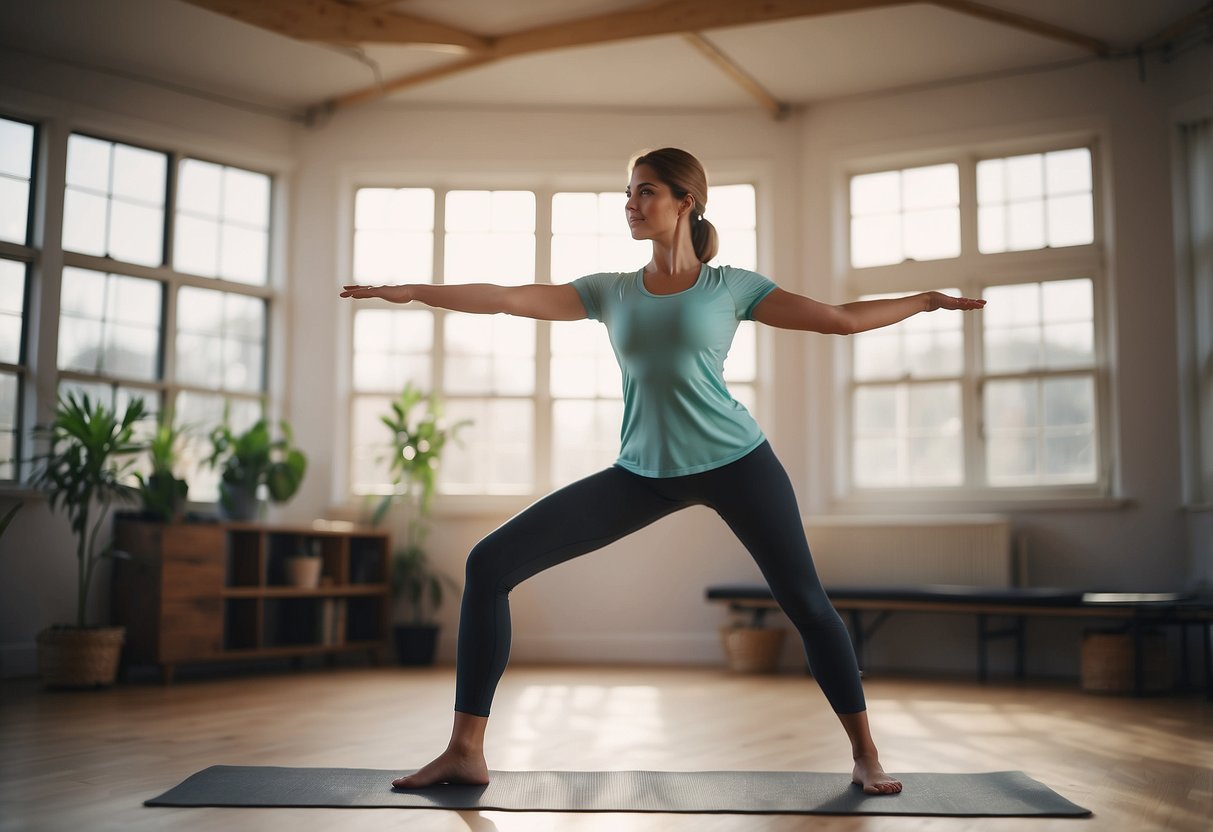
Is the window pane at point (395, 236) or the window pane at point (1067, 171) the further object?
the window pane at point (395, 236)

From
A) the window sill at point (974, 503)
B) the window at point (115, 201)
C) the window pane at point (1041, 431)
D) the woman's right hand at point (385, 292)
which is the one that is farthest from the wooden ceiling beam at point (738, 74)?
the woman's right hand at point (385, 292)

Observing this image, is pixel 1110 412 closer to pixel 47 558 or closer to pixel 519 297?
pixel 519 297

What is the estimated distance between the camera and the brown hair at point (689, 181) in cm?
272

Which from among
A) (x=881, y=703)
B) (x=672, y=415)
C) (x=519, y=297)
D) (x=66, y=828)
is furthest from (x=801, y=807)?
(x=881, y=703)

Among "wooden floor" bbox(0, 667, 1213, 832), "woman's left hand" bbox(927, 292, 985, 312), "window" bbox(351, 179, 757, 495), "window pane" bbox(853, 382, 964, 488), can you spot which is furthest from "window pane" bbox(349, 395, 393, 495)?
"woman's left hand" bbox(927, 292, 985, 312)

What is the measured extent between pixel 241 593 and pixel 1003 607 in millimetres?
3755

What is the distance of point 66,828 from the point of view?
2.25m

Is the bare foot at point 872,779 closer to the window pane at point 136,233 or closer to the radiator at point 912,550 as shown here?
the radiator at point 912,550

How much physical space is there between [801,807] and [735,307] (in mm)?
1095

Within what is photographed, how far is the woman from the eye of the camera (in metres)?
2.57

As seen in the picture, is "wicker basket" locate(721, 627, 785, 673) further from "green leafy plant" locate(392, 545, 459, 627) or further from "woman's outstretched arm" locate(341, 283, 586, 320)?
"woman's outstretched arm" locate(341, 283, 586, 320)

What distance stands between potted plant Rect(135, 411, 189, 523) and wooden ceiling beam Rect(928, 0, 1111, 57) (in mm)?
4311

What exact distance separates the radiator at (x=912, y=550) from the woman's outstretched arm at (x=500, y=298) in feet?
13.3

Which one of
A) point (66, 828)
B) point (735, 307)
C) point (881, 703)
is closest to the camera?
point (66, 828)
